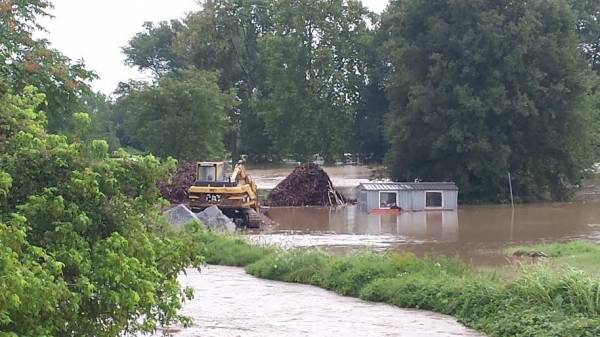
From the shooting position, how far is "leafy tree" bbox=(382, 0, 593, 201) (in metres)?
55.2

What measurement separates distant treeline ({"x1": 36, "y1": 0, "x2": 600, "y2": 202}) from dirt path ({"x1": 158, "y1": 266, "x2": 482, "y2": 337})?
25.8 m

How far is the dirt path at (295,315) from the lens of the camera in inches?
637

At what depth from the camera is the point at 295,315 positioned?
59.4 feet

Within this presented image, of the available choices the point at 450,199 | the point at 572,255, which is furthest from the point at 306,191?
the point at 572,255

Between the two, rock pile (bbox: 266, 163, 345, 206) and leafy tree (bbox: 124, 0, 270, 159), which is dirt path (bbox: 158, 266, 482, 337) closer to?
rock pile (bbox: 266, 163, 345, 206)

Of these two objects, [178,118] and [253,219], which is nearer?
[253,219]

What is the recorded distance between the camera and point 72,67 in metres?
23.2

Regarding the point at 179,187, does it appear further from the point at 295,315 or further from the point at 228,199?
the point at 295,315

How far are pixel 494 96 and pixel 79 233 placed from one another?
4877 cm

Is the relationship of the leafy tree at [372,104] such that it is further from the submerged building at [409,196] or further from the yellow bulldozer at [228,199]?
the yellow bulldozer at [228,199]

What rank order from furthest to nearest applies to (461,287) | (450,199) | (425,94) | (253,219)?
1. (425,94)
2. (450,199)
3. (253,219)
4. (461,287)

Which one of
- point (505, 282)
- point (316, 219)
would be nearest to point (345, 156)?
point (316, 219)

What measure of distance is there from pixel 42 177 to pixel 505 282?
1150cm

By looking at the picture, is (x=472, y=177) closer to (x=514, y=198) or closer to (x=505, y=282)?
(x=514, y=198)
